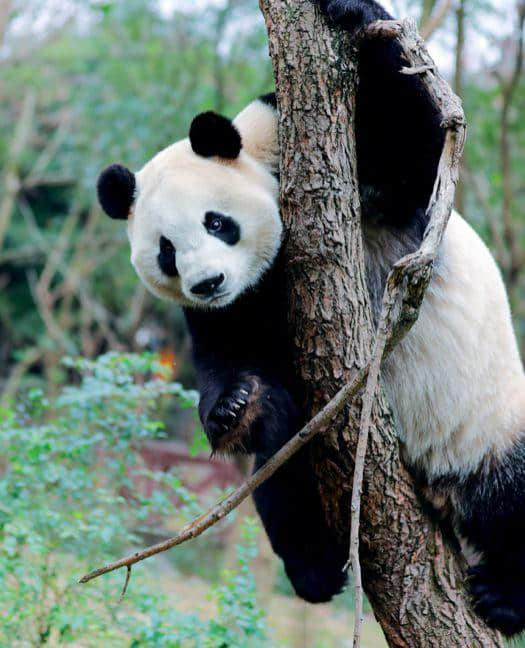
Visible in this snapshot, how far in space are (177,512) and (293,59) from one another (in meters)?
2.29

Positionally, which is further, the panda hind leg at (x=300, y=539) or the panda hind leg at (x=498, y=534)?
the panda hind leg at (x=300, y=539)

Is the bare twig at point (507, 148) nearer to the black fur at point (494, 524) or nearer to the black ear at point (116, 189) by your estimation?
the black fur at point (494, 524)

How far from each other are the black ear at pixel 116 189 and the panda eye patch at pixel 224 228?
1.46 ft

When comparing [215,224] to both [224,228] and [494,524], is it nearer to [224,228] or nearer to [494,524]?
[224,228]

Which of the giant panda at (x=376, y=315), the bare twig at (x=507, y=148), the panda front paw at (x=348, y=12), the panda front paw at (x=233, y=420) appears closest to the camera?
the panda front paw at (x=348, y=12)

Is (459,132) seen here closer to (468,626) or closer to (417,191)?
(417,191)

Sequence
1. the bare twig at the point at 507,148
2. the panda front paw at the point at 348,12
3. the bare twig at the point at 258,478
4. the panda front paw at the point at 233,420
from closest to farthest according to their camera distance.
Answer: the bare twig at the point at 258,478
the panda front paw at the point at 348,12
the panda front paw at the point at 233,420
the bare twig at the point at 507,148

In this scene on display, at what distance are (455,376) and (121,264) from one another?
10189 millimetres

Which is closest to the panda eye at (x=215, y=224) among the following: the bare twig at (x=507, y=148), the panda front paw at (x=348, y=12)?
the panda front paw at (x=348, y=12)

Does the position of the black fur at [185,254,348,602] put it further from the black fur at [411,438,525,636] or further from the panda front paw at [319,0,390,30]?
the panda front paw at [319,0,390,30]

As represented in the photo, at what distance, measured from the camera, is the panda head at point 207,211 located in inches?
109

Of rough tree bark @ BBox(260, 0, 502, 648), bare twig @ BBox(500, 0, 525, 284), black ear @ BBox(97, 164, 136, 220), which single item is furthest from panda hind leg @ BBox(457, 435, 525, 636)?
bare twig @ BBox(500, 0, 525, 284)

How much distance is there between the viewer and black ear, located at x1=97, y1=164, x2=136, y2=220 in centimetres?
304

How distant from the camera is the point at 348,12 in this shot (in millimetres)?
2467
